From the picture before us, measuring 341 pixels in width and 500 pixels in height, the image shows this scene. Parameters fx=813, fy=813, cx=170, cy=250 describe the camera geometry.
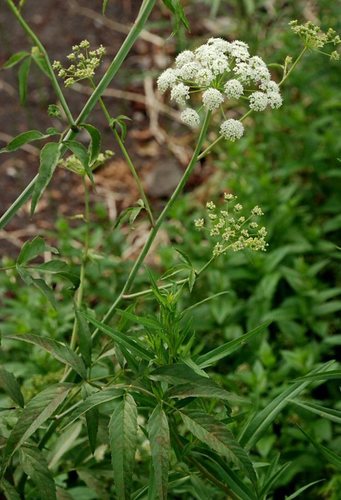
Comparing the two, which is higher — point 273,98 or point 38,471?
point 273,98

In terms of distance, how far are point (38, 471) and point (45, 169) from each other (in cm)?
64

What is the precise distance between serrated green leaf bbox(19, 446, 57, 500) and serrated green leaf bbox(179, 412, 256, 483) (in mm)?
343

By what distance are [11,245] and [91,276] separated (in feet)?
2.54

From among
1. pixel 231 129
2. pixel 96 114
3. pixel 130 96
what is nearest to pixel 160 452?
pixel 231 129

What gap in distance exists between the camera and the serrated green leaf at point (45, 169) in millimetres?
1591

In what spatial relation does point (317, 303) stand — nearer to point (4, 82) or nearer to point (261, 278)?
point (261, 278)

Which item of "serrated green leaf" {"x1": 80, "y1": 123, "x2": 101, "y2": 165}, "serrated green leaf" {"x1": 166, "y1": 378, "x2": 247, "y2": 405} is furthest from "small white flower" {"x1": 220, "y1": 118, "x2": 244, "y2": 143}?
"serrated green leaf" {"x1": 166, "y1": 378, "x2": 247, "y2": 405}

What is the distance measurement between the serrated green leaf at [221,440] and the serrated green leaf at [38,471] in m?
0.34

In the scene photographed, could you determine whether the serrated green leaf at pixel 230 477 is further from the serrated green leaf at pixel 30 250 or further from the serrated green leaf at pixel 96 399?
the serrated green leaf at pixel 30 250

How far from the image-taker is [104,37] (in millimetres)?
5375

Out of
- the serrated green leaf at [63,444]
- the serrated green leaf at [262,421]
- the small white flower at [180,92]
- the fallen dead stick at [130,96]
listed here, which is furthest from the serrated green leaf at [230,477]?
the fallen dead stick at [130,96]

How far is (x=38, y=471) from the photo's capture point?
1.73 metres

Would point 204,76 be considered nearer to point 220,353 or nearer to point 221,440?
point 220,353

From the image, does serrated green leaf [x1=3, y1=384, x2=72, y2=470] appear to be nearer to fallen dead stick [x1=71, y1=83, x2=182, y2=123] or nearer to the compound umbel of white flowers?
the compound umbel of white flowers
